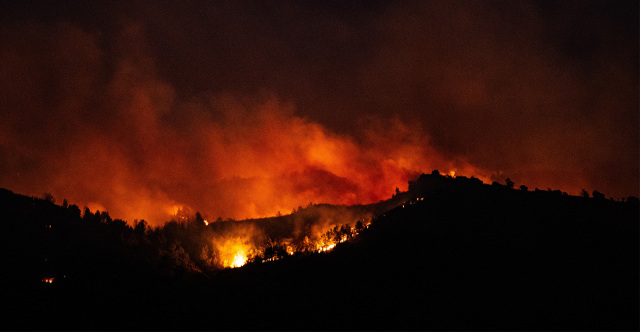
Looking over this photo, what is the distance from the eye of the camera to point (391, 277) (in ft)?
141

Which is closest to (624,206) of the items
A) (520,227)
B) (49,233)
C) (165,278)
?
(520,227)

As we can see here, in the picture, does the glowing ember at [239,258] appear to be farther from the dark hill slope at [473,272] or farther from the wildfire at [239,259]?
the dark hill slope at [473,272]

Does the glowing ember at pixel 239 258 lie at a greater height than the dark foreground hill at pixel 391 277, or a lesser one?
greater

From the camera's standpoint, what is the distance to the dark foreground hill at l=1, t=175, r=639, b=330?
37.1m

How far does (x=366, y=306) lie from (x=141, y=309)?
22.7 meters

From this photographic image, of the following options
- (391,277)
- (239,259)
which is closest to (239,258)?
(239,259)

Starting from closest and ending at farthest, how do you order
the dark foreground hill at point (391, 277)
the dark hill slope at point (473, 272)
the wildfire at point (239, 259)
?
the dark hill slope at point (473, 272) < the dark foreground hill at point (391, 277) < the wildfire at point (239, 259)

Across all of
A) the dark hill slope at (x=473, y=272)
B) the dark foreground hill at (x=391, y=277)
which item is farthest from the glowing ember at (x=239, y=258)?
the dark hill slope at (x=473, y=272)

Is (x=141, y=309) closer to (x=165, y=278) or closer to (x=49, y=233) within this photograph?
(x=165, y=278)

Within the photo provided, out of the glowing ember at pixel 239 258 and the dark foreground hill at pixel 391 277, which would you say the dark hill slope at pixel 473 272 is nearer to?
the dark foreground hill at pixel 391 277

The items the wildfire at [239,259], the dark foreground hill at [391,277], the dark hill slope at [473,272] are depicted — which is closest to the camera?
the dark hill slope at [473,272]

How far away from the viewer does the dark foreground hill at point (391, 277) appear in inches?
1459

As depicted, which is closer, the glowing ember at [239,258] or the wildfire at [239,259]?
the wildfire at [239,259]

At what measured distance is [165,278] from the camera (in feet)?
156
